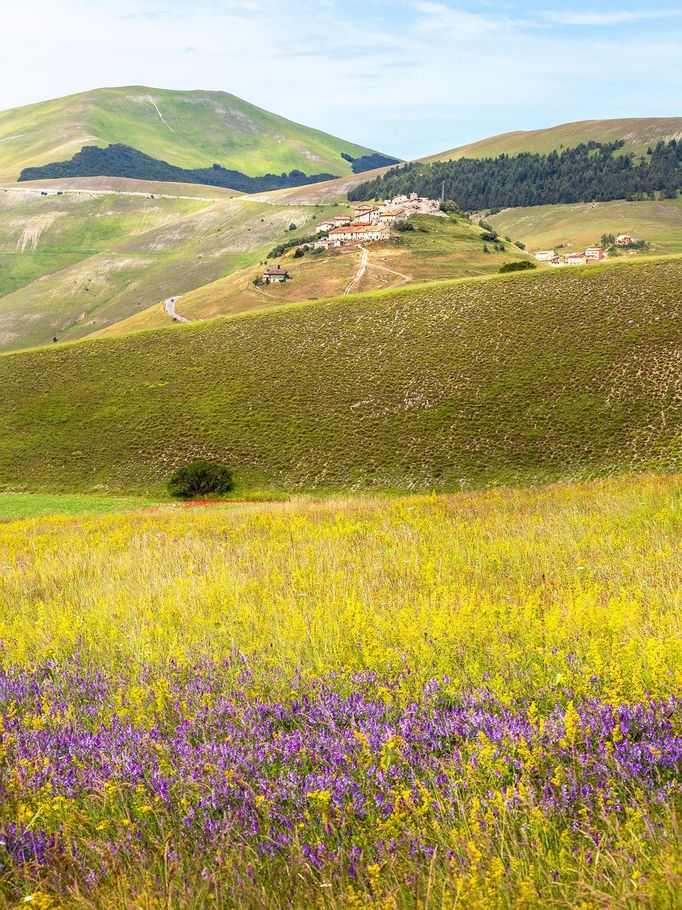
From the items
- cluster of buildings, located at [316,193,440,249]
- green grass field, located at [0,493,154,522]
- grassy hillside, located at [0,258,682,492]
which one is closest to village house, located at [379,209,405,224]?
cluster of buildings, located at [316,193,440,249]

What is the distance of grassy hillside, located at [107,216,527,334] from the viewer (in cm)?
12988

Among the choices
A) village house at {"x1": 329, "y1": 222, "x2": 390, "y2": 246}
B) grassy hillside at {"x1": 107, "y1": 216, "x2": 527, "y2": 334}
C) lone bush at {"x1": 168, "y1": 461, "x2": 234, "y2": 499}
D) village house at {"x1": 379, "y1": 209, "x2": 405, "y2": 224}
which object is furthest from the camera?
village house at {"x1": 379, "y1": 209, "x2": 405, "y2": 224}

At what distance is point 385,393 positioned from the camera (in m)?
65.6

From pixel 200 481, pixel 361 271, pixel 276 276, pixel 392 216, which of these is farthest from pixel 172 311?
pixel 200 481

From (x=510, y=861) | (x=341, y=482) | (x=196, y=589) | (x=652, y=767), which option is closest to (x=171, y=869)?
(x=510, y=861)

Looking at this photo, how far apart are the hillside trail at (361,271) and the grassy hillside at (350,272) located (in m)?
0.54

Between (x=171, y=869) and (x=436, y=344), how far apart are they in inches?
2781

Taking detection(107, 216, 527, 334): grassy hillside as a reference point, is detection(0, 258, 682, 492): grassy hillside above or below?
→ below

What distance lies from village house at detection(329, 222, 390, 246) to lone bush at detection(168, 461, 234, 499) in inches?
4407

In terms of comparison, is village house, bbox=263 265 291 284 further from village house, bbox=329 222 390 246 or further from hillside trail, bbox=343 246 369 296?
village house, bbox=329 222 390 246

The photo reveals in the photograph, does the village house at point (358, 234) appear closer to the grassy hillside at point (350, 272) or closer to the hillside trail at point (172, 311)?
the grassy hillside at point (350, 272)

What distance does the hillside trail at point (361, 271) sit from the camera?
127 metres

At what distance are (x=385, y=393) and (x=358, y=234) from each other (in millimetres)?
108558

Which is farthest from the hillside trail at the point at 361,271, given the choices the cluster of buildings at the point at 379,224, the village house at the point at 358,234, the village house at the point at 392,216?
the village house at the point at 392,216
